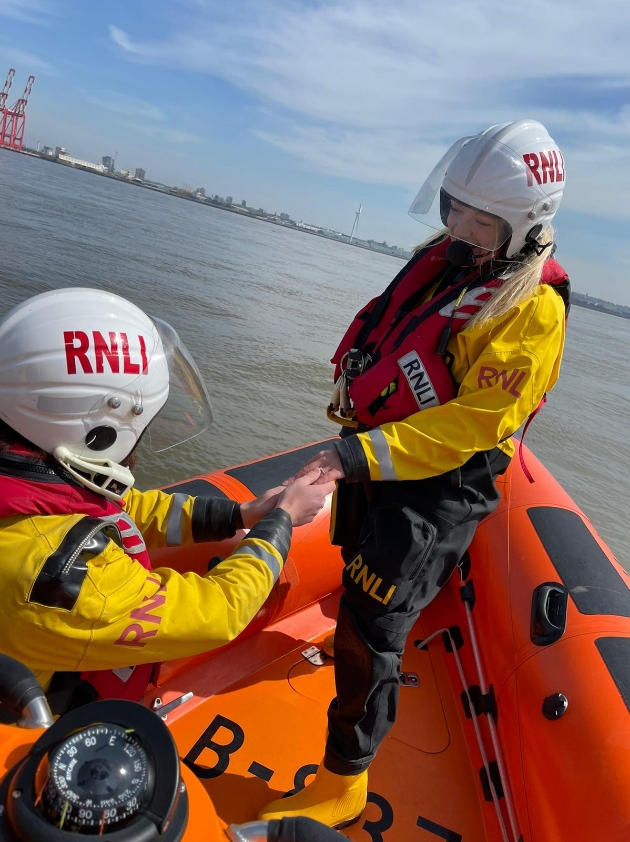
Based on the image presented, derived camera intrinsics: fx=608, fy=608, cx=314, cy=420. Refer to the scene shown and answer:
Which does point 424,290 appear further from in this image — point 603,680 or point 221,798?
point 221,798

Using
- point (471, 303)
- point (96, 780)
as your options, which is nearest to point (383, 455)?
point (471, 303)

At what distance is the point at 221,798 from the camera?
6.22 feet

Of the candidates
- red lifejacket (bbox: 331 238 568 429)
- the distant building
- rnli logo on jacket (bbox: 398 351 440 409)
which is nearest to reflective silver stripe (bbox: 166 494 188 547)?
red lifejacket (bbox: 331 238 568 429)

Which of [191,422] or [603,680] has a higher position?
[191,422]

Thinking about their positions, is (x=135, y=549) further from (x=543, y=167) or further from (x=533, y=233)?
(x=543, y=167)

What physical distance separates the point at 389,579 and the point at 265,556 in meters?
0.39

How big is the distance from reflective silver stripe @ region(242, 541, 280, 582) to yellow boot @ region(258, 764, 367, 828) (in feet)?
2.40

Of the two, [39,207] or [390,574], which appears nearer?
[390,574]

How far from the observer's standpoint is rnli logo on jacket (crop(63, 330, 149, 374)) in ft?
3.90

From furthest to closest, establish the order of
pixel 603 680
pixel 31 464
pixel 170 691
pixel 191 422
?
pixel 170 691 → pixel 603 680 → pixel 191 422 → pixel 31 464

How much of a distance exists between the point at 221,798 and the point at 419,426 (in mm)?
1338

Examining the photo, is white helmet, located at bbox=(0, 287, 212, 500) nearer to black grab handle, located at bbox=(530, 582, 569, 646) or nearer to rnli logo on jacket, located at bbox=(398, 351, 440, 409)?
rnli logo on jacket, located at bbox=(398, 351, 440, 409)

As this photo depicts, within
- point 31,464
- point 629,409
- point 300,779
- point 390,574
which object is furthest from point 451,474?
point 629,409

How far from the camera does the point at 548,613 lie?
217 centimetres
